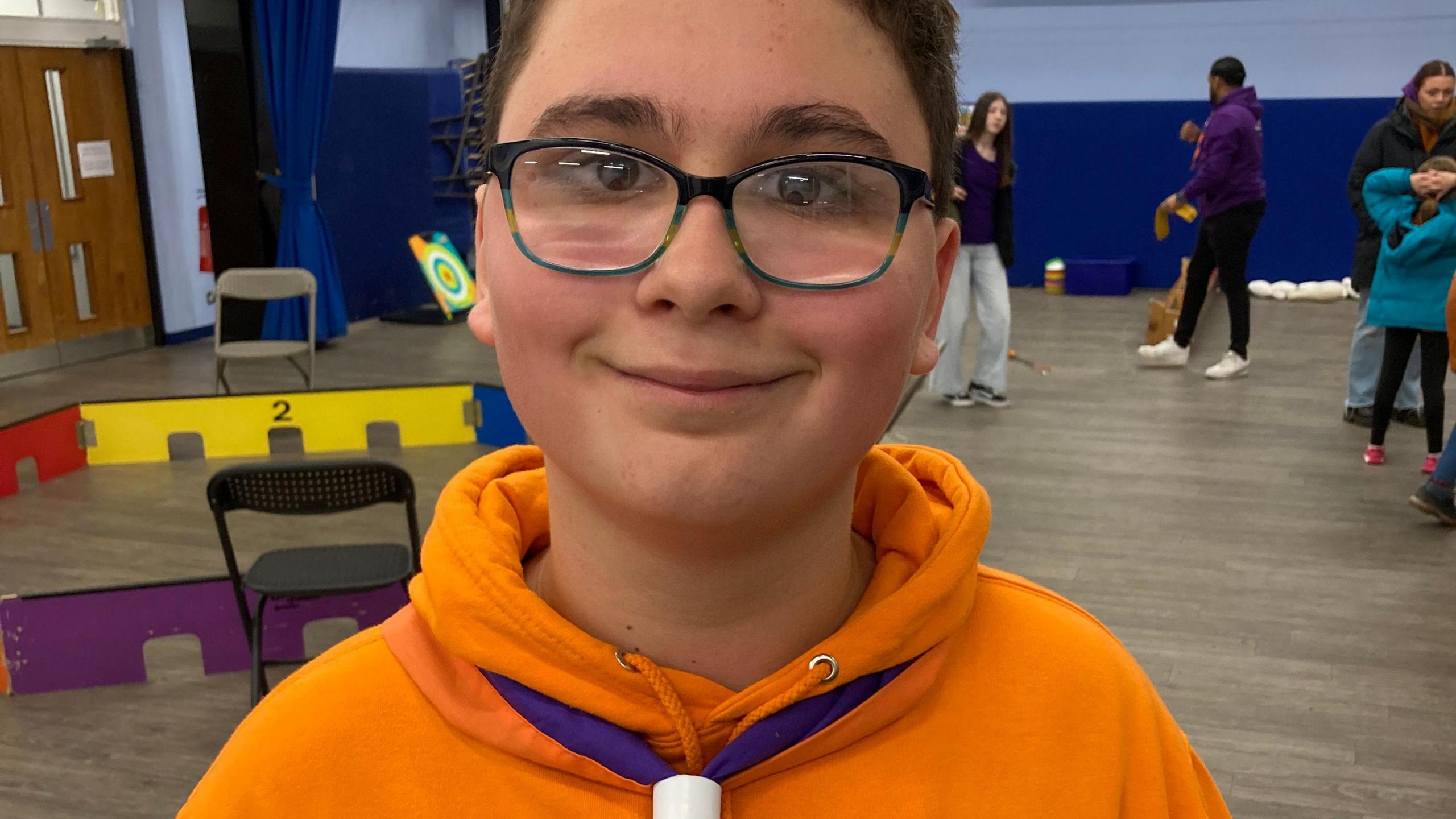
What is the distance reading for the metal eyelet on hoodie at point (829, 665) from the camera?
896 mm

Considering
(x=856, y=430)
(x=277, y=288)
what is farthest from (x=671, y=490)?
(x=277, y=288)

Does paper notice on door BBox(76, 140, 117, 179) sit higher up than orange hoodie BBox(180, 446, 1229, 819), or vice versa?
paper notice on door BBox(76, 140, 117, 179)

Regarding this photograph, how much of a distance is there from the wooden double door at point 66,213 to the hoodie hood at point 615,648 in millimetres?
7791

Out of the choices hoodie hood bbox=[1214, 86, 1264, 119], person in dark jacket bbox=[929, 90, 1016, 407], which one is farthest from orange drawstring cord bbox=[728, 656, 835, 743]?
hoodie hood bbox=[1214, 86, 1264, 119]

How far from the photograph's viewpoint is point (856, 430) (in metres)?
0.81

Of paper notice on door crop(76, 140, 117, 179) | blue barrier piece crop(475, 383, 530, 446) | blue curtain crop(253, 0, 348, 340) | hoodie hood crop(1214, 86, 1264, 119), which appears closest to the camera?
blue barrier piece crop(475, 383, 530, 446)

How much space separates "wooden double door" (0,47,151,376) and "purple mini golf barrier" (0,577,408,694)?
4.88 metres

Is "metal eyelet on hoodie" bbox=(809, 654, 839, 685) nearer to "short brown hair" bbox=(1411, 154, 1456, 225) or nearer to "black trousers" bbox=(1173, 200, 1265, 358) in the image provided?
"short brown hair" bbox=(1411, 154, 1456, 225)

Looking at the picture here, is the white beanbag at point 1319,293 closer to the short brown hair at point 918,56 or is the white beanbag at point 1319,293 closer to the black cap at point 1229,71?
the black cap at point 1229,71

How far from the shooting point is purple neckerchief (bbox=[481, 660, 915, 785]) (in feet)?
2.83

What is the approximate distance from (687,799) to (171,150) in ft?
28.9

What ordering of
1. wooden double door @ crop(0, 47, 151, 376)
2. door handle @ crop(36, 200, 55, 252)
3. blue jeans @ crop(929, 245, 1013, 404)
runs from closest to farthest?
blue jeans @ crop(929, 245, 1013, 404) → wooden double door @ crop(0, 47, 151, 376) → door handle @ crop(36, 200, 55, 252)

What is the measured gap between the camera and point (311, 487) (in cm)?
335

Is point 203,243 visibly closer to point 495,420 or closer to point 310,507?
point 495,420
